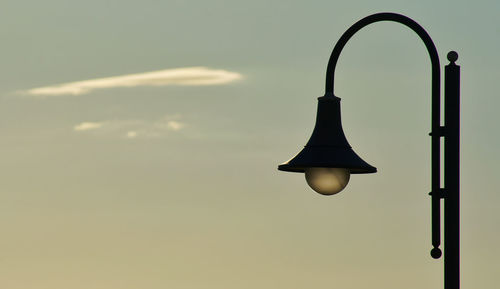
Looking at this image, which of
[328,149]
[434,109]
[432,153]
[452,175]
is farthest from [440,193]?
[328,149]

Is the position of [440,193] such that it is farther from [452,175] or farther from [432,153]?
[432,153]

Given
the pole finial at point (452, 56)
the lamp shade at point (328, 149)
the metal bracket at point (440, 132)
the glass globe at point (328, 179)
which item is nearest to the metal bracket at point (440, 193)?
the metal bracket at point (440, 132)

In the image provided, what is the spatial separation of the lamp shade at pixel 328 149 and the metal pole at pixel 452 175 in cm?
104

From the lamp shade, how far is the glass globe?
0.34ft

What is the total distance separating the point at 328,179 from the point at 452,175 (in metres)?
1.44

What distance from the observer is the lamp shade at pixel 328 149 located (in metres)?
10.6

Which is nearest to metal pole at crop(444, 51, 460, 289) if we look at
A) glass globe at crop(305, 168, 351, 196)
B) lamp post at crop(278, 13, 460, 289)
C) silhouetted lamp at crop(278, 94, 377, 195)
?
lamp post at crop(278, 13, 460, 289)

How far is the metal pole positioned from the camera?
31.7 feet

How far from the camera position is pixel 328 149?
10.7 m

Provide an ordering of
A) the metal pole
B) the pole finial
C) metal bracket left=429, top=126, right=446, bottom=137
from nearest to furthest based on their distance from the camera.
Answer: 1. the metal pole
2. metal bracket left=429, top=126, right=446, bottom=137
3. the pole finial

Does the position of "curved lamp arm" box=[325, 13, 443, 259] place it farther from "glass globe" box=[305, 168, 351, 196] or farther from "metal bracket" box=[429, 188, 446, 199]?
"glass globe" box=[305, 168, 351, 196]

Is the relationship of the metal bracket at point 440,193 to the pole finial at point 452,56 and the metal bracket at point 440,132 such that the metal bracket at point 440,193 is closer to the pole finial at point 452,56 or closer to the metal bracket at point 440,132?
the metal bracket at point 440,132

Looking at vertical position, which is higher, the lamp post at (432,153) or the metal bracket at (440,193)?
the lamp post at (432,153)

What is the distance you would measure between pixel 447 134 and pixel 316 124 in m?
1.69
